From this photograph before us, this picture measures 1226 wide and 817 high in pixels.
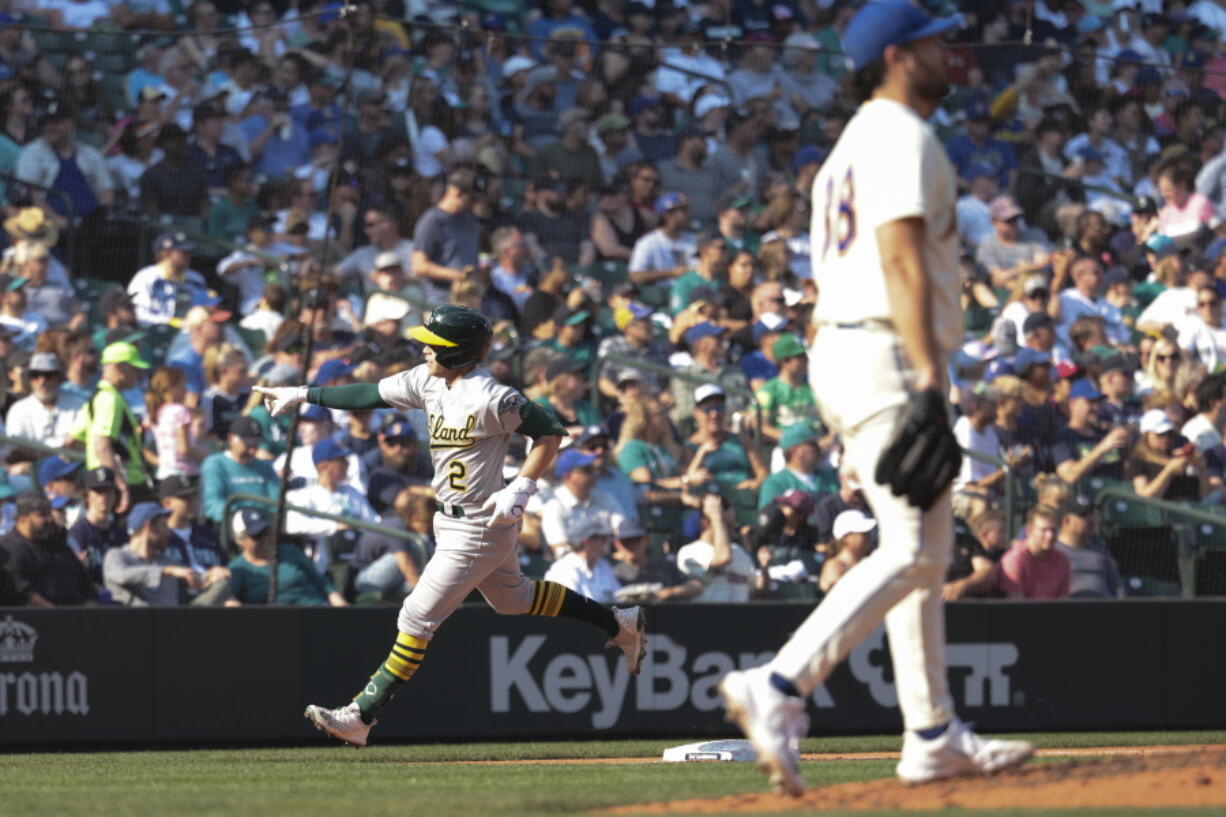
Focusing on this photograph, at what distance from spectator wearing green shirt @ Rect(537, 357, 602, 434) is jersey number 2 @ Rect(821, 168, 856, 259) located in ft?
21.5

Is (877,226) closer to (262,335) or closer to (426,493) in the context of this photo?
(426,493)

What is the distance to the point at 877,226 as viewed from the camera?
4762 millimetres

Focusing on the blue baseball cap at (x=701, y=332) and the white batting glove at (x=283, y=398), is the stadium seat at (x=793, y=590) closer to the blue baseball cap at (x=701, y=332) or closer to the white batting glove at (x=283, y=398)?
the blue baseball cap at (x=701, y=332)

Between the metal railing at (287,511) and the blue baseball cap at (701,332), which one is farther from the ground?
the blue baseball cap at (701,332)

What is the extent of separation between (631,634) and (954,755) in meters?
3.69

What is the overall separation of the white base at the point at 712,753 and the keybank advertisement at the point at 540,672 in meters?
1.67

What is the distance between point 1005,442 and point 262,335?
460 cm

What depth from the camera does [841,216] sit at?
4.95 metres

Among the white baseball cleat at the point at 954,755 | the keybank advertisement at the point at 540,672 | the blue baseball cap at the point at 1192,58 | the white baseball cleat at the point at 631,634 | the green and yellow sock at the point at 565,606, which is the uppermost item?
the blue baseball cap at the point at 1192,58

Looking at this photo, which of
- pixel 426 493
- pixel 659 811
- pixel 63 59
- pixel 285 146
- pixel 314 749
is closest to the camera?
pixel 659 811

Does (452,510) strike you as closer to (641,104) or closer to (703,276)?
(703,276)

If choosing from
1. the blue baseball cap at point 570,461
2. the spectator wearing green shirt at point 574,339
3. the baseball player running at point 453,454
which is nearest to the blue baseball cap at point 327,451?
the blue baseball cap at point 570,461

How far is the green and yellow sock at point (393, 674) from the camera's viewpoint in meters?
8.00

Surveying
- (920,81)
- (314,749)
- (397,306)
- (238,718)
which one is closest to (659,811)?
(920,81)
